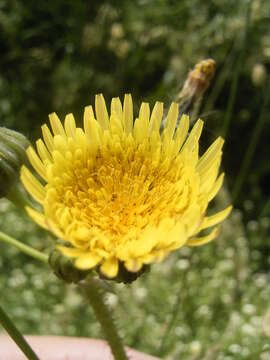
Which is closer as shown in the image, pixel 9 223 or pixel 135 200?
pixel 135 200

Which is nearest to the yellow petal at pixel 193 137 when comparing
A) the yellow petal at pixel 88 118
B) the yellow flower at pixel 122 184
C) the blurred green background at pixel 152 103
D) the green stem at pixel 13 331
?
the yellow flower at pixel 122 184

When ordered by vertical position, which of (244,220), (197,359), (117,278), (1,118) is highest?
(117,278)

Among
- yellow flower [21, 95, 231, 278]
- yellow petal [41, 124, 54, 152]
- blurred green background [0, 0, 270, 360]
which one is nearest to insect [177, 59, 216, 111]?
yellow flower [21, 95, 231, 278]

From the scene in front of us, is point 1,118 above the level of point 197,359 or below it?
above

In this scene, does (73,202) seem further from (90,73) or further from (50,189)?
(90,73)

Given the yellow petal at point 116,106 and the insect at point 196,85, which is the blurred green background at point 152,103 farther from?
the yellow petal at point 116,106

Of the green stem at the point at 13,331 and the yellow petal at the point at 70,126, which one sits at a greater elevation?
the yellow petal at the point at 70,126

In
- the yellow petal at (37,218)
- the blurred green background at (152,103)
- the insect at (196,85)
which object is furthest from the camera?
the blurred green background at (152,103)

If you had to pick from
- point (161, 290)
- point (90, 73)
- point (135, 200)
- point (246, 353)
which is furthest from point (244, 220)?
point (135, 200)
